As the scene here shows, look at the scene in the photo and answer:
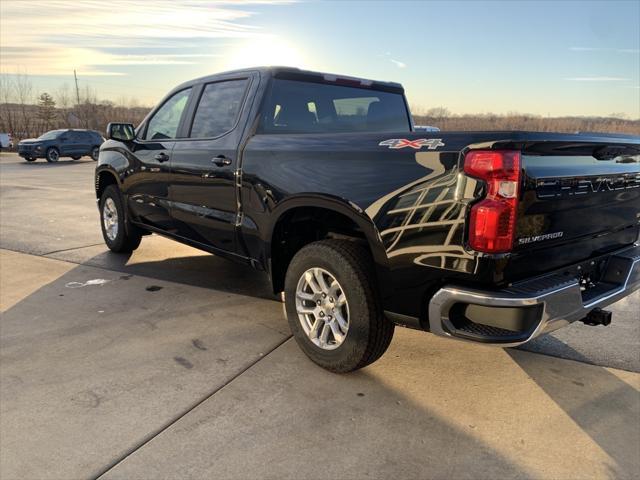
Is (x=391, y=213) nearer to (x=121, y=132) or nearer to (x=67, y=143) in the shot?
(x=121, y=132)

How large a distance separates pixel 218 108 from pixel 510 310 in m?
2.92

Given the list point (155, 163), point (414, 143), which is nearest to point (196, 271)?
point (155, 163)

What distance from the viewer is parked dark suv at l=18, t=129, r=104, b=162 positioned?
2372 cm

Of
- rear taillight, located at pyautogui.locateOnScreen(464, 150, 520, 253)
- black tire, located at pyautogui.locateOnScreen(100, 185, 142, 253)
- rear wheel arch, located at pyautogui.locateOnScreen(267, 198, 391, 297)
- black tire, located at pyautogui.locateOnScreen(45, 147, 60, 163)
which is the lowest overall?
black tire, located at pyautogui.locateOnScreen(45, 147, 60, 163)

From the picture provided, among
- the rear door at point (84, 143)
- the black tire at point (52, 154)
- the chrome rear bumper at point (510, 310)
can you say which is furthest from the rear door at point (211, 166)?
the rear door at point (84, 143)

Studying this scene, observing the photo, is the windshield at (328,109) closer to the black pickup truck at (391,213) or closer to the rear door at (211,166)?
the black pickup truck at (391,213)

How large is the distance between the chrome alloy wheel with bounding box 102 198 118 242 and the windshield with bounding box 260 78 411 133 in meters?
2.91

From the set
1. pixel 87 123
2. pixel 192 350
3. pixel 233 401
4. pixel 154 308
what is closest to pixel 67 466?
pixel 233 401

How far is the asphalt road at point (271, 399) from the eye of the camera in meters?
2.33

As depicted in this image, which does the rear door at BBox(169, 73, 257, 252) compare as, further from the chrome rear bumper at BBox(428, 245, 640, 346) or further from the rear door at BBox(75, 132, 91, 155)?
the rear door at BBox(75, 132, 91, 155)

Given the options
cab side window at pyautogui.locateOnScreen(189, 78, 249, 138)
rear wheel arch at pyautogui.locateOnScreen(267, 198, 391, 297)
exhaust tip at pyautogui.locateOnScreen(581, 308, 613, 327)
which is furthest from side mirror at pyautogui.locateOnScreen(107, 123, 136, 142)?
exhaust tip at pyautogui.locateOnScreen(581, 308, 613, 327)

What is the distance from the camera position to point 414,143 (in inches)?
98.1

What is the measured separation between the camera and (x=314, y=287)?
125 inches

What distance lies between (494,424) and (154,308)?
2.85 metres
